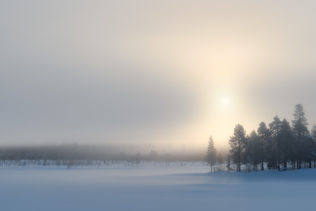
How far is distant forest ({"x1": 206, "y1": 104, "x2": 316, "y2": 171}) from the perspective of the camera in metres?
74.9

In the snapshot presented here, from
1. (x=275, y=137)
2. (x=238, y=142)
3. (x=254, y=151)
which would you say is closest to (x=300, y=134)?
(x=275, y=137)

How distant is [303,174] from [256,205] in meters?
41.7

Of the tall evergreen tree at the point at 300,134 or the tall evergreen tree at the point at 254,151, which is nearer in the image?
the tall evergreen tree at the point at 300,134

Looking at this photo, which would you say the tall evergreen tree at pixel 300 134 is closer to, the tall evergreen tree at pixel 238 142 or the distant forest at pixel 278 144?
the distant forest at pixel 278 144

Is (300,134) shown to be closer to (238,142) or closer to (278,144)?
(278,144)

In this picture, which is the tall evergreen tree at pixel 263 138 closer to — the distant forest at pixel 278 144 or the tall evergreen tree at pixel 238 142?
the distant forest at pixel 278 144

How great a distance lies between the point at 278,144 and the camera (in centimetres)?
7575

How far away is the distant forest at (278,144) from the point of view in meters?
74.9

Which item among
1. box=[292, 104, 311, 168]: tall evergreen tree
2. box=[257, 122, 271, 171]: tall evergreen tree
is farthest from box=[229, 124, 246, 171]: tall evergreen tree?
box=[292, 104, 311, 168]: tall evergreen tree

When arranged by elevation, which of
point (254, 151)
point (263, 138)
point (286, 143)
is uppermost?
point (263, 138)

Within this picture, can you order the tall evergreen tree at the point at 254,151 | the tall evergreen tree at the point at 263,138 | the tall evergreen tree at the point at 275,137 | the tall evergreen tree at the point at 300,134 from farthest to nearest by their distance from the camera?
the tall evergreen tree at the point at 254,151
the tall evergreen tree at the point at 263,138
the tall evergreen tree at the point at 275,137
the tall evergreen tree at the point at 300,134

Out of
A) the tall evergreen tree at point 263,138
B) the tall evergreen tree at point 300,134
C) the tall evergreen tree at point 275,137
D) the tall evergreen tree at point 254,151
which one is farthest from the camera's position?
the tall evergreen tree at point 254,151

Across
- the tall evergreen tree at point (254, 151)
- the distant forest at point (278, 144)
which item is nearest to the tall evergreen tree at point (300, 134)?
the distant forest at point (278, 144)

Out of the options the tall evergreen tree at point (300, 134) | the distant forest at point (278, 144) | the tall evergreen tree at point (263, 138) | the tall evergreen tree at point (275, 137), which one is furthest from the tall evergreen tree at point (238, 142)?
the tall evergreen tree at point (300, 134)
